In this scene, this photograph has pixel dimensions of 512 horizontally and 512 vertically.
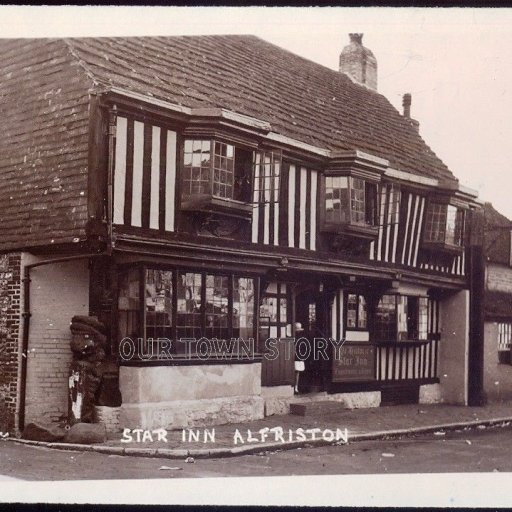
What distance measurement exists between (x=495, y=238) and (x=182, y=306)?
33.2 feet

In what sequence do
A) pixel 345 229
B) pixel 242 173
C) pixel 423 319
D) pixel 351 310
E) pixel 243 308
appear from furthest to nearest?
1. pixel 423 319
2. pixel 351 310
3. pixel 345 229
4. pixel 243 308
5. pixel 242 173

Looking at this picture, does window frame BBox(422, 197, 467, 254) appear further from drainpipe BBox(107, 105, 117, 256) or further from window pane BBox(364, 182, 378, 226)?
drainpipe BBox(107, 105, 117, 256)

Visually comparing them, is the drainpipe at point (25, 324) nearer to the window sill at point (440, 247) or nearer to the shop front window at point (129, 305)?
the shop front window at point (129, 305)

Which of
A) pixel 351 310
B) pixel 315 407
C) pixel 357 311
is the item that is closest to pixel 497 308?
pixel 357 311

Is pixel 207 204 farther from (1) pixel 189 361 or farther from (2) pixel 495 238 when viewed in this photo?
(2) pixel 495 238

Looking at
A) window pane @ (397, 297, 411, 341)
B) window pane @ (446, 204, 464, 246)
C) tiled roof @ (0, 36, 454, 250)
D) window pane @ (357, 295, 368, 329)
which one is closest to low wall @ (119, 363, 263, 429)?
tiled roof @ (0, 36, 454, 250)

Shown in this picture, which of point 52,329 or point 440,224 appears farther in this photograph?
point 440,224

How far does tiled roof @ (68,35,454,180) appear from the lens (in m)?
14.8

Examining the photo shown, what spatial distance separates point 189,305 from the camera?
48.4 feet

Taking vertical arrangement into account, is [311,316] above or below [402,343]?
above

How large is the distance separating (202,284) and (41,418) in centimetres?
340

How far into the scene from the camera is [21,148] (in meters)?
14.9

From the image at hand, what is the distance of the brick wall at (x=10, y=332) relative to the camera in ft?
46.6

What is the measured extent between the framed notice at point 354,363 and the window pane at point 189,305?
4191 millimetres
